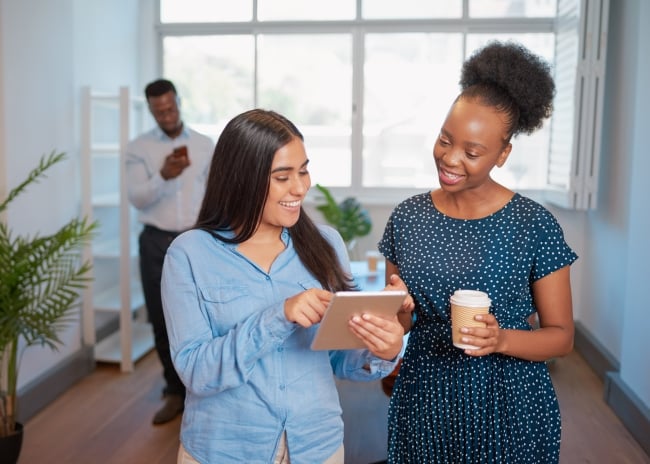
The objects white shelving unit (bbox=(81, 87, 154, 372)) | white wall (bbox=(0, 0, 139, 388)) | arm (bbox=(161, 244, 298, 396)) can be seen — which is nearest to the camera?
arm (bbox=(161, 244, 298, 396))

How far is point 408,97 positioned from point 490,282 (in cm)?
400

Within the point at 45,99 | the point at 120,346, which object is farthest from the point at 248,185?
the point at 120,346

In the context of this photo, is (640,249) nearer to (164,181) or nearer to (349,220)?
(349,220)

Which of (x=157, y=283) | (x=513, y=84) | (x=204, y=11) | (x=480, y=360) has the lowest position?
(x=157, y=283)

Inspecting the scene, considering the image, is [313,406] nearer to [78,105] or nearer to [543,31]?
[78,105]

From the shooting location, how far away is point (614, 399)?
3.85 metres

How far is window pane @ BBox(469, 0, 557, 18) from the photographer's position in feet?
17.2

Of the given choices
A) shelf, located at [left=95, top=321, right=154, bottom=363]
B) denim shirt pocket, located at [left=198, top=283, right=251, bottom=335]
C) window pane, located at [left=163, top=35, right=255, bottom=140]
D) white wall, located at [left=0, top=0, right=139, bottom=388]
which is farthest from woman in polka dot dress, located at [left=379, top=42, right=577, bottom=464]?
window pane, located at [left=163, top=35, right=255, bottom=140]

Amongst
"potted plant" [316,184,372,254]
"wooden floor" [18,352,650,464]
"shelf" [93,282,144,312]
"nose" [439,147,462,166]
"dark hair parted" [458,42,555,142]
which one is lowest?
"wooden floor" [18,352,650,464]

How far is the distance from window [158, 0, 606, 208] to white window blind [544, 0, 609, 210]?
1.89ft

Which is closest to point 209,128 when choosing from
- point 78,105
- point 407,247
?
point 78,105

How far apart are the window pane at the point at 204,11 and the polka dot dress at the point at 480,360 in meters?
4.23

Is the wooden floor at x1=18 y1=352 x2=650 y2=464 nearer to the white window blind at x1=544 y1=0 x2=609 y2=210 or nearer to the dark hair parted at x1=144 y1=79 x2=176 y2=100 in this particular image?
the white window blind at x1=544 y1=0 x2=609 y2=210

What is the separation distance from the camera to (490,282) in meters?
1.60
